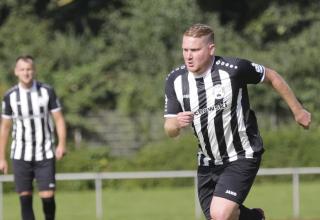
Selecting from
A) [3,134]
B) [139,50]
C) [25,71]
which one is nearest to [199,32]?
[25,71]

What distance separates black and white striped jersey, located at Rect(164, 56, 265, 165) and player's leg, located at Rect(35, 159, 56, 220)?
12.3 feet

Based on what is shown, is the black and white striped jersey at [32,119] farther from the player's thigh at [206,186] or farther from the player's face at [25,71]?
the player's thigh at [206,186]

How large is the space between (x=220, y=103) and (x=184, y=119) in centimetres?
61

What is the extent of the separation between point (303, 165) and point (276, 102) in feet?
17.4

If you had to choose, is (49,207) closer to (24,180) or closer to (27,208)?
(27,208)

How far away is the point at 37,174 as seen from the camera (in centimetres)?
1149

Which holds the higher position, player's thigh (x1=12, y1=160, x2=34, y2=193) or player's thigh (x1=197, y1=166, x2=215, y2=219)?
player's thigh (x1=197, y1=166, x2=215, y2=219)

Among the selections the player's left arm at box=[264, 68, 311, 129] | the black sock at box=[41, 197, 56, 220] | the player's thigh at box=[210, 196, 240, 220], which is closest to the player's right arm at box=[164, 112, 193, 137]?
the player's thigh at box=[210, 196, 240, 220]

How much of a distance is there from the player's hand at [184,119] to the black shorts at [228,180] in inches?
31.3

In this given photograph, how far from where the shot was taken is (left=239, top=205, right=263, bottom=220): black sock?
820 cm

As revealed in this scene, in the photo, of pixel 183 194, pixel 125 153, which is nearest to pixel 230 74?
pixel 183 194

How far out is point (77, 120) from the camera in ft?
86.3

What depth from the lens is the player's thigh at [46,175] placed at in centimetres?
1141

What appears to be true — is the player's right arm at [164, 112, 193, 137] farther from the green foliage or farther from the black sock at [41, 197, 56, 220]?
the green foliage
